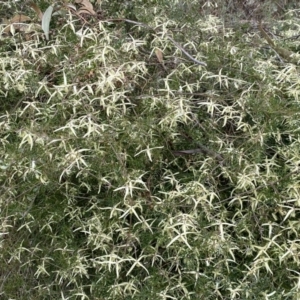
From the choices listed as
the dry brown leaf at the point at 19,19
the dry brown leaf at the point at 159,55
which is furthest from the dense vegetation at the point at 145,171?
the dry brown leaf at the point at 19,19

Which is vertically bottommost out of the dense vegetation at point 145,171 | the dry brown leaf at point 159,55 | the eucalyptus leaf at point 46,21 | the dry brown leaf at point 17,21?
the dense vegetation at point 145,171

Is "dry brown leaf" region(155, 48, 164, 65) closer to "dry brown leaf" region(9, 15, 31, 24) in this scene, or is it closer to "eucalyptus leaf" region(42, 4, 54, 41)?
"eucalyptus leaf" region(42, 4, 54, 41)

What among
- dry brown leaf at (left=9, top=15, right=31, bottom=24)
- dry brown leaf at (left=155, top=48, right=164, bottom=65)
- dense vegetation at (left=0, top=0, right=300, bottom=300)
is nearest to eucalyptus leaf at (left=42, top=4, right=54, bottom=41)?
dense vegetation at (left=0, top=0, right=300, bottom=300)

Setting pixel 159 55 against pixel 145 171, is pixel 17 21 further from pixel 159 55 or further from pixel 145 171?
pixel 145 171

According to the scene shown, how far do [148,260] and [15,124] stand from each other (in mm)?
555

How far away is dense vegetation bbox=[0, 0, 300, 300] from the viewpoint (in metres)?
1.06

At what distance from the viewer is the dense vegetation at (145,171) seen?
41.8 inches

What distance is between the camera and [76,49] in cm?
129

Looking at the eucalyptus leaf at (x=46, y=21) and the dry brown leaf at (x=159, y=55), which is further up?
the eucalyptus leaf at (x=46, y=21)

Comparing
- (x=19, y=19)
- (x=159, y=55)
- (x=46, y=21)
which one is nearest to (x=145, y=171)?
(x=159, y=55)

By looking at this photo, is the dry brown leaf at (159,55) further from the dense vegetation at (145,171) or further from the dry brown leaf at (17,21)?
the dry brown leaf at (17,21)

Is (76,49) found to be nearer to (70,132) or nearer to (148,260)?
(70,132)

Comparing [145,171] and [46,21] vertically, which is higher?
[46,21]

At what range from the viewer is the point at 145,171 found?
1.17 metres
